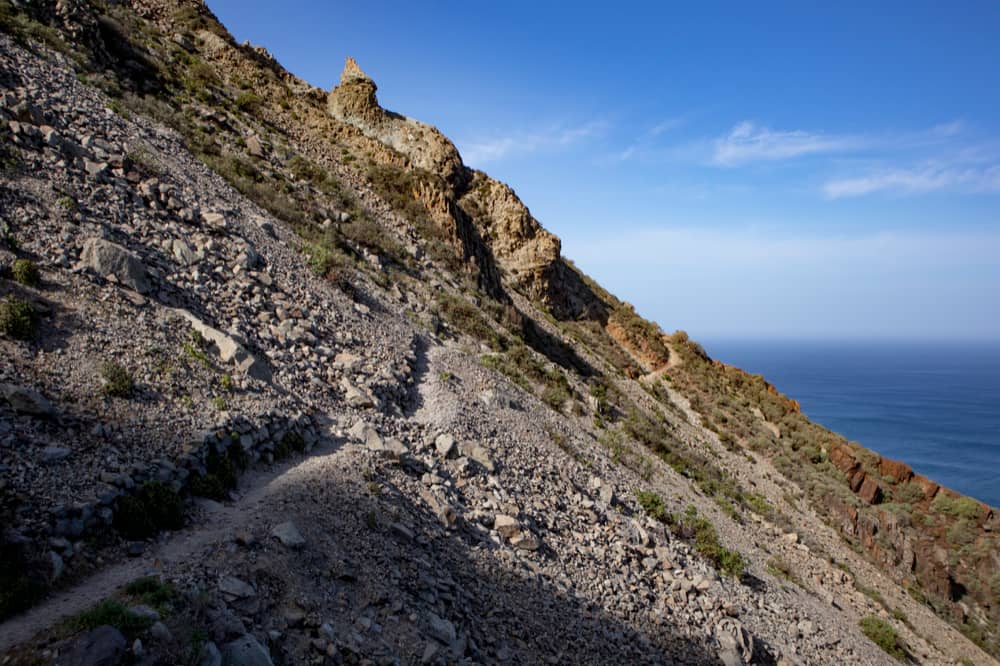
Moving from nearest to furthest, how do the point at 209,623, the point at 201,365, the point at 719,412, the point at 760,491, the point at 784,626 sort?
the point at 209,623
the point at 201,365
the point at 784,626
the point at 760,491
the point at 719,412

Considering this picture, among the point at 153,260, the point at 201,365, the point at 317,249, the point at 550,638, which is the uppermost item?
the point at 317,249

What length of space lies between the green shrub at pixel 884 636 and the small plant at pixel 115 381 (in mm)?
17892

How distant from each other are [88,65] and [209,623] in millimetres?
18338

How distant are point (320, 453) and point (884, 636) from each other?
15.4 metres

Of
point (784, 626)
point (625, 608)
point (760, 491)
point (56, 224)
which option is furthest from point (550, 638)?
point (760, 491)

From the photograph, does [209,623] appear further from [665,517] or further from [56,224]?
[665,517]

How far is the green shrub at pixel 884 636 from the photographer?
12758 millimetres

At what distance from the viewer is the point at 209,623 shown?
172 inches

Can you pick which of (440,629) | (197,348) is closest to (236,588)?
(440,629)

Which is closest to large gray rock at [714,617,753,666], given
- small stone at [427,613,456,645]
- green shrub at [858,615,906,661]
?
small stone at [427,613,456,645]

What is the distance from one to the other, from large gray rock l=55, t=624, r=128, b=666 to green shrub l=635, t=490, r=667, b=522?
420 inches

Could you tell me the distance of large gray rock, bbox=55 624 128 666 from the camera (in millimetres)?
3496

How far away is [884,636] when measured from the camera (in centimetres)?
1289

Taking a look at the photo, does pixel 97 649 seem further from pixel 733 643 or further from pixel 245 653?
pixel 733 643
